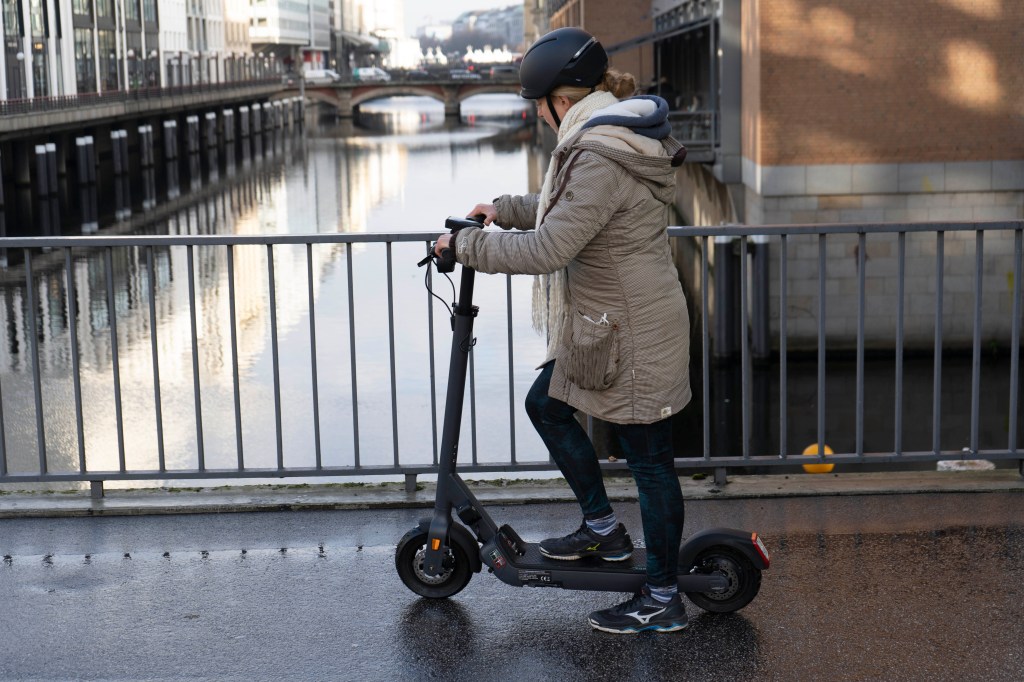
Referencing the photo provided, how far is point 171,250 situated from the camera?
33656mm

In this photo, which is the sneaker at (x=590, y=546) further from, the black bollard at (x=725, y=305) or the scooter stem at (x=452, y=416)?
the black bollard at (x=725, y=305)

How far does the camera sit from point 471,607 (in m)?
4.28

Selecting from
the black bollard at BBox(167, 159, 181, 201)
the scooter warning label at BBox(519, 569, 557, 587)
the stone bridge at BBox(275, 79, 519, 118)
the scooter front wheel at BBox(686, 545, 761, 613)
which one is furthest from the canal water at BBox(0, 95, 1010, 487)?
the stone bridge at BBox(275, 79, 519, 118)

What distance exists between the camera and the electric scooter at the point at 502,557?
13.4 ft

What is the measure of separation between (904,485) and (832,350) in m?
16.0

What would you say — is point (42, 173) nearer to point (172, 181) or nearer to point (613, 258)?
point (172, 181)

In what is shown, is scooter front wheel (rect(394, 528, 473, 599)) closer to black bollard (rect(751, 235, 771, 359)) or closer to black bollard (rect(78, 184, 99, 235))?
black bollard (rect(751, 235, 771, 359))

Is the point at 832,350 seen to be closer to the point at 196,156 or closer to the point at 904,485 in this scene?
the point at 904,485

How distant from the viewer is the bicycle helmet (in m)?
3.76

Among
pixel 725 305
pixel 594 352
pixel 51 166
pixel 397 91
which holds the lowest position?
pixel 725 305

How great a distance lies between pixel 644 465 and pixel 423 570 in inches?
30.9

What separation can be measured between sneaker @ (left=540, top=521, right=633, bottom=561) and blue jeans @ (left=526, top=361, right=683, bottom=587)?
0.08m

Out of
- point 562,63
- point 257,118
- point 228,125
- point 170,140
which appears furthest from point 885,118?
point 257,118

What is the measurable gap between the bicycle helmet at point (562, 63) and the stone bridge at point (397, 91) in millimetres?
108605
